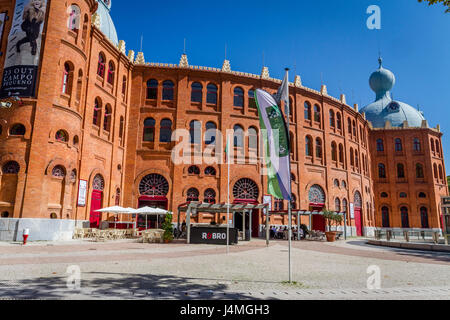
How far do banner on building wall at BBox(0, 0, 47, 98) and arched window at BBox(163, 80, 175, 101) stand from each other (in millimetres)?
11849

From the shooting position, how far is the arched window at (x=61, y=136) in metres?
20.3

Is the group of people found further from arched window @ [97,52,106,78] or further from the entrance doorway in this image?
arched window @ [97,52,106,78]

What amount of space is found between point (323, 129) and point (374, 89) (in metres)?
24.5

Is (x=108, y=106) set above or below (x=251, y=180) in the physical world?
above

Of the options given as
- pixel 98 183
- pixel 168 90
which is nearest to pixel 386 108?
pixel 168 90

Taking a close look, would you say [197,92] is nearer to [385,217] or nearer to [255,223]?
[255,223]

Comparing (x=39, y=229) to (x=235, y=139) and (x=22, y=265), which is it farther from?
(x=235, y=139)

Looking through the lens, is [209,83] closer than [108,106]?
No

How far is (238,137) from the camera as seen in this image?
31.1 metres

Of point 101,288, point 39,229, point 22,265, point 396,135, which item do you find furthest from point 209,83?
point 396,135

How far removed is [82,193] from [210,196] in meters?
11.2

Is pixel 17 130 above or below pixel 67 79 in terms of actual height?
below

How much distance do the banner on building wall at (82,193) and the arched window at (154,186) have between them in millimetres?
6312
